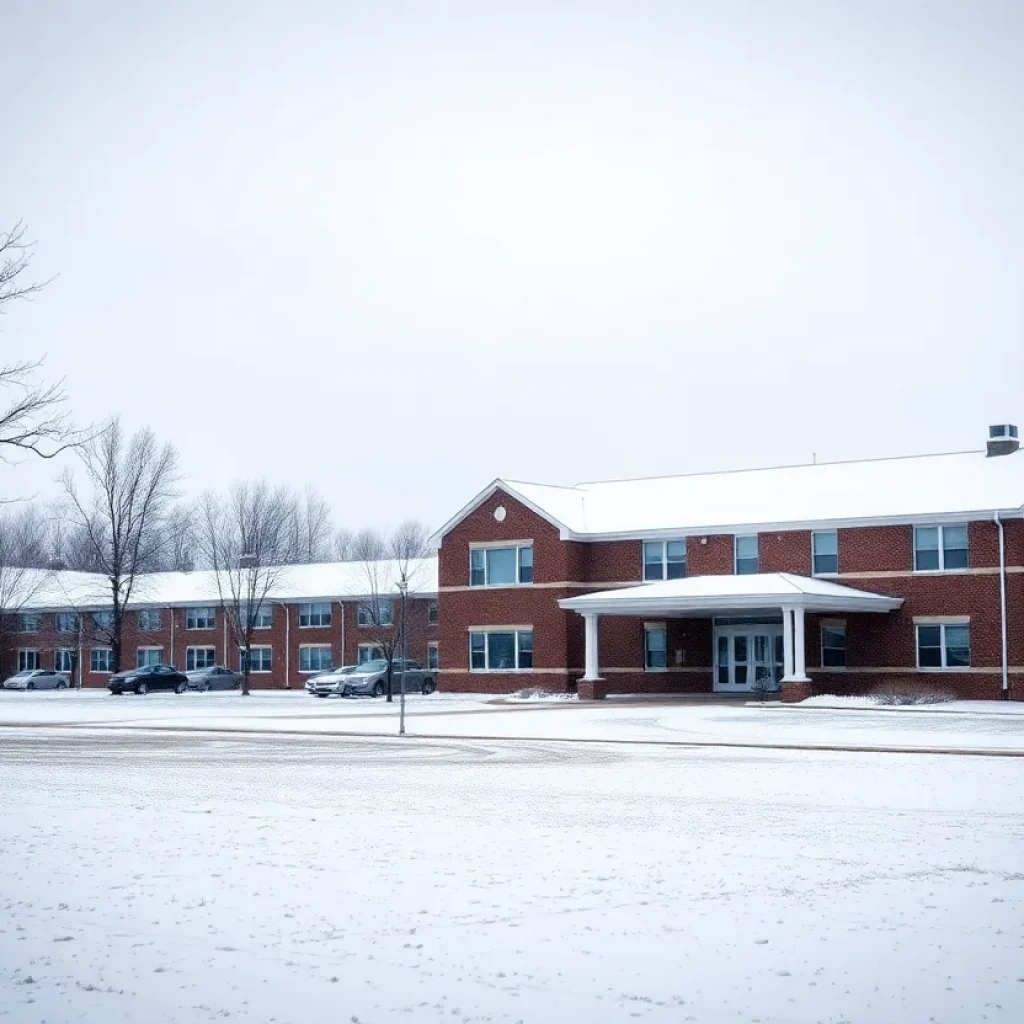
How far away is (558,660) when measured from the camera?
53312 millimetres

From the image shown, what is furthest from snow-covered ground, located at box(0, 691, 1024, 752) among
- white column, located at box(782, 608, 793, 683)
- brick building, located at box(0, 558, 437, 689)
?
brick building, located at box(0, 558, 437, 689)

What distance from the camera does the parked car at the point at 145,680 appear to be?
61.5 metres

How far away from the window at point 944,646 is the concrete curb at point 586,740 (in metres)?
21.4

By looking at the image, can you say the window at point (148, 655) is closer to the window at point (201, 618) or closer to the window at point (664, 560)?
the window at point (201, 618)

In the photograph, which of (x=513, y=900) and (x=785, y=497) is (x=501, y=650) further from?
(x=513, y=900)

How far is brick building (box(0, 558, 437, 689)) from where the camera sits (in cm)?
6944

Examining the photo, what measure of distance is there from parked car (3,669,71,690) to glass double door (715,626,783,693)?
128ft

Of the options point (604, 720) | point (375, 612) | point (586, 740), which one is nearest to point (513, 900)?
point (586, 740)

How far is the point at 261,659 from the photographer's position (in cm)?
7312

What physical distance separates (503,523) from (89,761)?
1287 inches

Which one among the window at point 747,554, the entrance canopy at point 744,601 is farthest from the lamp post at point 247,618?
the window at point 747,554

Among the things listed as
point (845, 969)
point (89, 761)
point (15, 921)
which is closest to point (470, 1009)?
point (845, 969)

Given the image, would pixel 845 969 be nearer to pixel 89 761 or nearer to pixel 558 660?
pixel 89 761

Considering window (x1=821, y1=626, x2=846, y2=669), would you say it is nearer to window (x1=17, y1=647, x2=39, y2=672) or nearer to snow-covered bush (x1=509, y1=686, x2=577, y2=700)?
snow-covered bush (x1=509, y1=686, x2=577, y2=700)
